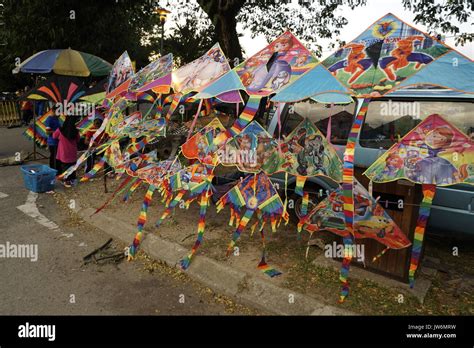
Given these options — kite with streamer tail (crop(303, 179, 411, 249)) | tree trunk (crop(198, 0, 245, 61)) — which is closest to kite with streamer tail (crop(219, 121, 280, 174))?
kite with streamer tail (crop(303, 179, 411, 249))

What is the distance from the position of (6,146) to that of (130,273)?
10.9m

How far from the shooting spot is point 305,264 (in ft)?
14.1

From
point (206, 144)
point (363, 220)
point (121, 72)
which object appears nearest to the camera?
point (363, 220)

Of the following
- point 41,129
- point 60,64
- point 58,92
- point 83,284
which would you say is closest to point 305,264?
point 83,284

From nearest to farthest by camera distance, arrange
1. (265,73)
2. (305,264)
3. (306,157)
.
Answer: (265,73) → (306,157) → (305,264)

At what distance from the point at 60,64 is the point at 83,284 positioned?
682cm

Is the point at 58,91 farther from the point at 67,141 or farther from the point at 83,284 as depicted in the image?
the point at 83,284

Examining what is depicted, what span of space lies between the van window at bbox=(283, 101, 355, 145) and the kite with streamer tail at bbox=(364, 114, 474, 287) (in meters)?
1.34

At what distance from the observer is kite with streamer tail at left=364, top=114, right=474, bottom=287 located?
3.17m

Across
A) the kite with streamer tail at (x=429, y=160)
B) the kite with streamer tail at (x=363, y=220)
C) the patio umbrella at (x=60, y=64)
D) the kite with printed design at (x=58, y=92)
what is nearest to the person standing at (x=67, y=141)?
the kite with printed design at (x=58, y=92)

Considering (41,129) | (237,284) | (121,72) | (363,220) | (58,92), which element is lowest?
(237,284)

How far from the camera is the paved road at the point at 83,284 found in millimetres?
3627

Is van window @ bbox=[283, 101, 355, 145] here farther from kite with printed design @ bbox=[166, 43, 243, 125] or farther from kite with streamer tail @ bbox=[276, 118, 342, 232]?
kite with printed design @ bbox=[166, 43, 243, 125]
